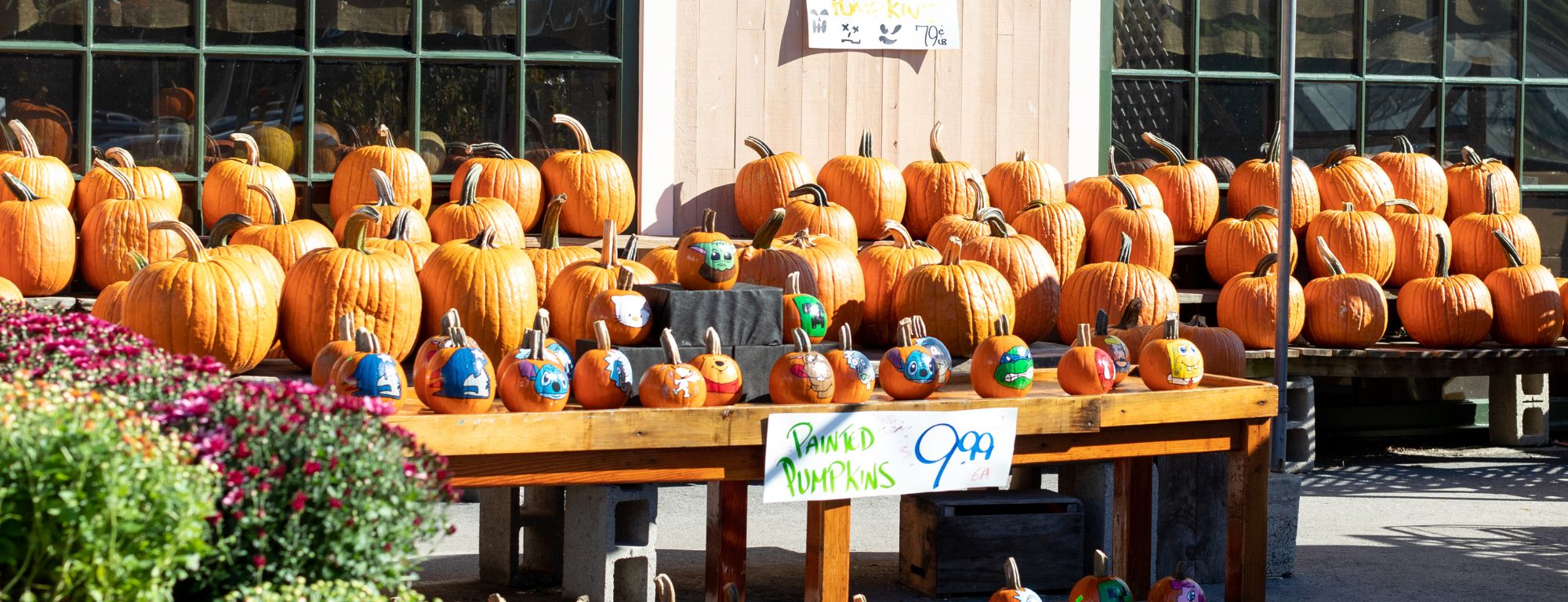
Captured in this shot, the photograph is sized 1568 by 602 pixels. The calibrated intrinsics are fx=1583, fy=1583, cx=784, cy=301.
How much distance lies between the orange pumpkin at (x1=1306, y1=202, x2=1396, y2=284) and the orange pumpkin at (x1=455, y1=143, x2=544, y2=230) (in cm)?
355

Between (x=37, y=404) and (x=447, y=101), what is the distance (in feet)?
15.4

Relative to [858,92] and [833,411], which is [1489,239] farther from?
[833,411]

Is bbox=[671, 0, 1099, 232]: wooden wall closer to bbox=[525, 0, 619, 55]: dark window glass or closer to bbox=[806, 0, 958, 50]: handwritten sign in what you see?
bbox=[806, 0, 958, 50]: handwritten sign

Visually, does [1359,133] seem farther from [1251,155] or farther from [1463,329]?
[1463,329]

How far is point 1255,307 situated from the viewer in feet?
22.2

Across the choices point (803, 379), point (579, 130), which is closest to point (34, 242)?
point (579, 130)

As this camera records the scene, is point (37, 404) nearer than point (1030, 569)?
Yes

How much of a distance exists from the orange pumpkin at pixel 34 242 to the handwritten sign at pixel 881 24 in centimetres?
315

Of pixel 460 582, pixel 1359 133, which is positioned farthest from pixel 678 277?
pixel 1359 133

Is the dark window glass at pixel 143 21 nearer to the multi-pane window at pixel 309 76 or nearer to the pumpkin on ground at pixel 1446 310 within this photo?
the multi-pane window at pixel 309 76

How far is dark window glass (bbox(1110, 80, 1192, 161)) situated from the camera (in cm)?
773

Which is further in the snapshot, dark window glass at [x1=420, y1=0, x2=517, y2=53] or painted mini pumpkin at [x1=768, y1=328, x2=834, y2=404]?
dark window glass at [x1=420, y1=0, x2=517, y2=53]

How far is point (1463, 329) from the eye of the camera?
285 inches

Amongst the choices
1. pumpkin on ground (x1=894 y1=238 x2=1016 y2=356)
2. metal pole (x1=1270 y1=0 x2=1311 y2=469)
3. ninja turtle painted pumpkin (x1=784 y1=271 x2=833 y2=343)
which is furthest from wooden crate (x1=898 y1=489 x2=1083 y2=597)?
ninja turtle painted pumpkin (x1=784 y1=271 x2=833 y2=343)
